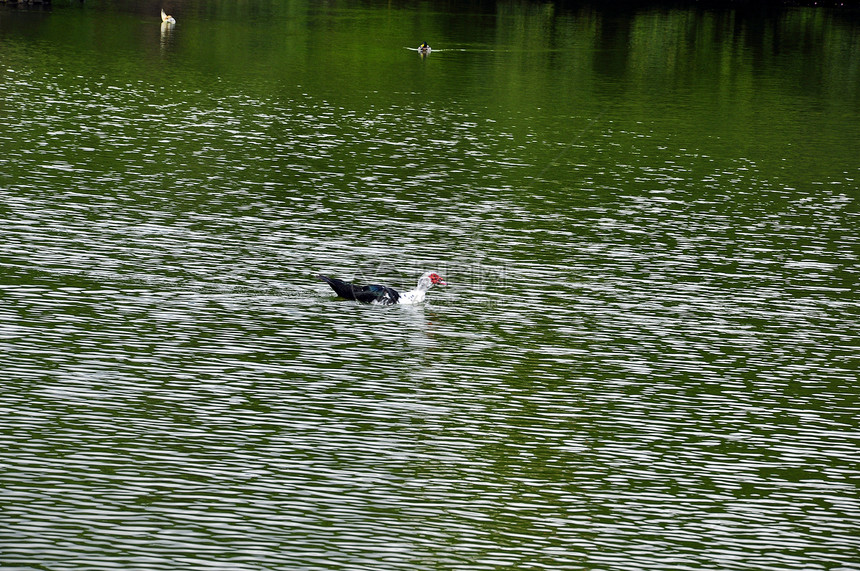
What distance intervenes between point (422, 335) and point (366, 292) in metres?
2.28

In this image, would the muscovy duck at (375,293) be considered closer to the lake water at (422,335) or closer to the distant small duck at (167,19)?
the lake water at (422,335)

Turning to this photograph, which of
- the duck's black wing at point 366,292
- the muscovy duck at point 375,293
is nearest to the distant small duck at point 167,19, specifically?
the muscovy duck at point 375,293

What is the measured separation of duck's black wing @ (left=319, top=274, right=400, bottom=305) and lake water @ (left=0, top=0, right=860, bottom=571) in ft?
0.92

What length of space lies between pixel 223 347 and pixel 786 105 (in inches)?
1913

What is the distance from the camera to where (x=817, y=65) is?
85.6 meters

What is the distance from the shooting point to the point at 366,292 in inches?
1149

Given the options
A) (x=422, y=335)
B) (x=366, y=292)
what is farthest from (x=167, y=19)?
(x=422, y=335)

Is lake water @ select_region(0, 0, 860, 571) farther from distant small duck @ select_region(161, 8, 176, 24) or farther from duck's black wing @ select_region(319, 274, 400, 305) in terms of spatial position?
distant small duck @ select_region(161, 8, 176, 24)

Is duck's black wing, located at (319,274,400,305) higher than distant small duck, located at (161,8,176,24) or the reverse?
the reverse

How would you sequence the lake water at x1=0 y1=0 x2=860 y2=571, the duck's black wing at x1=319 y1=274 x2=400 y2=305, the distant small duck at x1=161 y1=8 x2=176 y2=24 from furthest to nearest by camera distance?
the distant small duck at x1=161 y1=8 x2=176 y2=24
the duck's black wing at x1=319 y1=274 x2=400 y2=305
the lake water at x1=0 y1=0 x2=860 y2=571

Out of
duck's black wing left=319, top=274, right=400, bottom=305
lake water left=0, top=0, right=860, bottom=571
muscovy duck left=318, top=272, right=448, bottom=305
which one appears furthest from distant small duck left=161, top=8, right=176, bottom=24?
duck's black wing left=319, top=274, right=400, bottom=305

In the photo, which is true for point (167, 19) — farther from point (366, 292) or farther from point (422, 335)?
point (422, 335)

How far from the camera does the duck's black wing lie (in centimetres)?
2914

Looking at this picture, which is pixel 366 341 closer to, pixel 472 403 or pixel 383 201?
pixel 472 403
